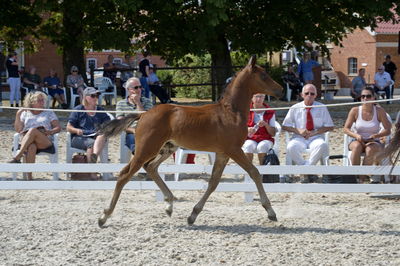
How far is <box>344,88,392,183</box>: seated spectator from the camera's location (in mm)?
9617

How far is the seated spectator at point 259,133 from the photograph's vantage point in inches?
384

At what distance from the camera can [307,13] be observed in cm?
2023

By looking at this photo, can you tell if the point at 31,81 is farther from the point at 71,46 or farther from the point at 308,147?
the point at 308,147

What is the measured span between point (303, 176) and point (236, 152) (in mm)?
2621


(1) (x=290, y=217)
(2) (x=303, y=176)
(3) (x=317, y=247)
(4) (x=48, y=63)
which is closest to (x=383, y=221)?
(1) (x=290, y=217)

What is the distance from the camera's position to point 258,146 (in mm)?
9758

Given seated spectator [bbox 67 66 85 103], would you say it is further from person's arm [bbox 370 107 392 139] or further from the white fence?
person's arm [bbox 370 107 392 139]

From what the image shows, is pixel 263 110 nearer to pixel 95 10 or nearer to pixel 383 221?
pixel 383 221

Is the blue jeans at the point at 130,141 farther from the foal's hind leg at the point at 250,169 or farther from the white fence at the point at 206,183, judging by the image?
the foal's hind leg at the point at 250,169

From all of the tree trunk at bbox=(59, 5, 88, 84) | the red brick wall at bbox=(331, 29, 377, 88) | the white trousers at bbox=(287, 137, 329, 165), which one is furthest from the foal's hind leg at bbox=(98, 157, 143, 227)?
the red brick wall at bbox=(331, 29, 377, 88)

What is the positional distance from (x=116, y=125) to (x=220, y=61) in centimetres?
1492

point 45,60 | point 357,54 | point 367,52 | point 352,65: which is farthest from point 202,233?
point 352,65

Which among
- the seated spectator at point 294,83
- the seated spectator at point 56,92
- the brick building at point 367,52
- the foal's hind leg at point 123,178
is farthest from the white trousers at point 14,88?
the brick building at point 367,52

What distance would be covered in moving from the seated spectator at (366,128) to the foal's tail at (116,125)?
3218 mm
